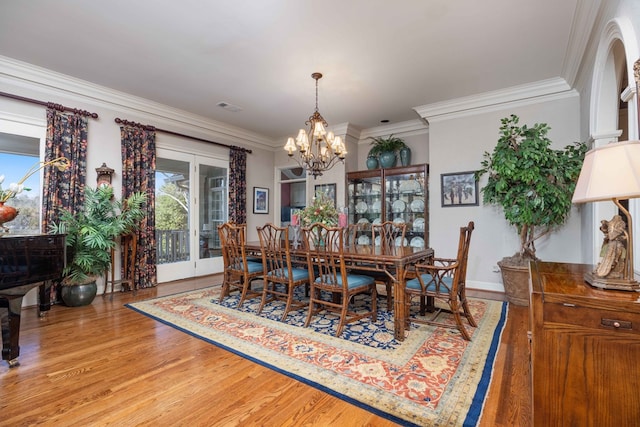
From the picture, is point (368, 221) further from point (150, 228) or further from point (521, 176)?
point (150, 228)

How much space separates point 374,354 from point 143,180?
4.16m

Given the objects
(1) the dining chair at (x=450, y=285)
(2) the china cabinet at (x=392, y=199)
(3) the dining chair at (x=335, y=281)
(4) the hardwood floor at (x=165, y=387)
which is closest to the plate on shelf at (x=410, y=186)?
(2) the china cabinet at (x=392, y=199)

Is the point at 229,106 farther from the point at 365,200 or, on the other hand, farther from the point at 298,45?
the point at 365,200

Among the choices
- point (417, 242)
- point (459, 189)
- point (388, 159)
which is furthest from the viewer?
point (388, 159)

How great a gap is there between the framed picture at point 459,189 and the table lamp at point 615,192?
3111mm

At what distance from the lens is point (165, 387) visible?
1.92m

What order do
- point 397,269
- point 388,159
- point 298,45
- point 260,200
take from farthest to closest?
point 260,200 → point 388,159 → point 298,45 → point 397,269

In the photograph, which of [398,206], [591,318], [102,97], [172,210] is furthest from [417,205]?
[102,97]

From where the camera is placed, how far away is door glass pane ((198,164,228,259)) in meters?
5.48

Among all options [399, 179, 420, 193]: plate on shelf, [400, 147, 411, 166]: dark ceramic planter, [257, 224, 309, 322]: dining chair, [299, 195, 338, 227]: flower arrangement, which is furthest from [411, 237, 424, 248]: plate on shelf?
[257, 224, 309, 322]: dining chair

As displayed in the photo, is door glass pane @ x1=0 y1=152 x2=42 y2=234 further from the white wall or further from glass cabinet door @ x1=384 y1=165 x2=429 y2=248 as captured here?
the white wall

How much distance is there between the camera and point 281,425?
1565 millimetres

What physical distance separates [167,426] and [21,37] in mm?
3816

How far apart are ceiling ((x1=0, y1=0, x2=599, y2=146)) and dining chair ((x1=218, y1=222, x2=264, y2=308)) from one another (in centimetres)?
192
